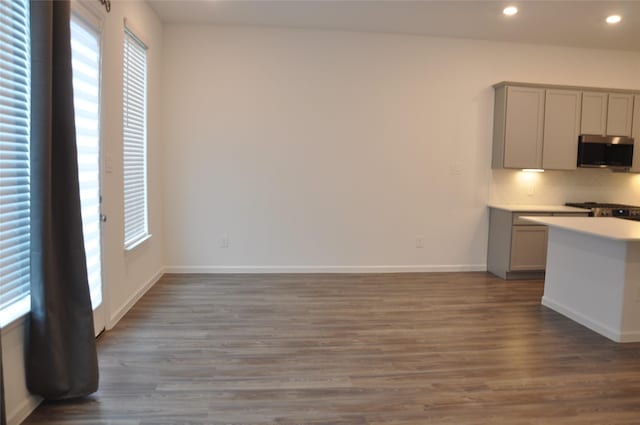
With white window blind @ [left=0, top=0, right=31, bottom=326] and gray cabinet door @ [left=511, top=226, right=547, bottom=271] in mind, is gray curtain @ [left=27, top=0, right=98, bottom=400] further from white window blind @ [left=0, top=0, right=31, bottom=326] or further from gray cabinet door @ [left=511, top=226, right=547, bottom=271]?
gray cabinet door @ [left=511, top=226, right=547, bottom=271]

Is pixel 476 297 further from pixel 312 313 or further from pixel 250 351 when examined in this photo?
pixel 250 351

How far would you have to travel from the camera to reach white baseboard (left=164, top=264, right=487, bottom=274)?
204 inches

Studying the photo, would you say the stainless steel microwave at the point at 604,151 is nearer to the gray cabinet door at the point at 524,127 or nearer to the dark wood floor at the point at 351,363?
the gray cabinet door at the point at 524,127

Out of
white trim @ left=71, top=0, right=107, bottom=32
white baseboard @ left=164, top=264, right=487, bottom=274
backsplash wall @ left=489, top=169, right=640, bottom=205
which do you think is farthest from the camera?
backsplash wall @ left=489, top=169, right=640, bottom=205

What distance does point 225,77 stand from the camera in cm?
502

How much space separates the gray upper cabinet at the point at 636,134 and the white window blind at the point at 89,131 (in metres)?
5.95

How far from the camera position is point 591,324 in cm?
365

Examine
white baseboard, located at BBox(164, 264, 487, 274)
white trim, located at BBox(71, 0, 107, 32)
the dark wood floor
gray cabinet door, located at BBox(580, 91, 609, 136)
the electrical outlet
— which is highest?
white trim, located at BBox(71, 0, 107, 32)

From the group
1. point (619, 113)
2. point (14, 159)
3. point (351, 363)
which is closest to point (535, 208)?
point (619, 113)

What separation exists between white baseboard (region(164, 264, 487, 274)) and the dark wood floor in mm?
708

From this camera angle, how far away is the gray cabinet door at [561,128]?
5246mm

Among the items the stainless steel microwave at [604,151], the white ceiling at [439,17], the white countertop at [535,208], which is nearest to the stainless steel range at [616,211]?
the white countertop at [535,208]

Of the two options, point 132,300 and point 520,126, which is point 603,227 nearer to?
point 520,126

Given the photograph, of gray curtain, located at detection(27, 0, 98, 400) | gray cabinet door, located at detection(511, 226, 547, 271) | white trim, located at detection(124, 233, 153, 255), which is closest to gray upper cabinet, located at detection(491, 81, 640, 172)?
gray cabinet door, located at detection(511, 226, 547, 271)
